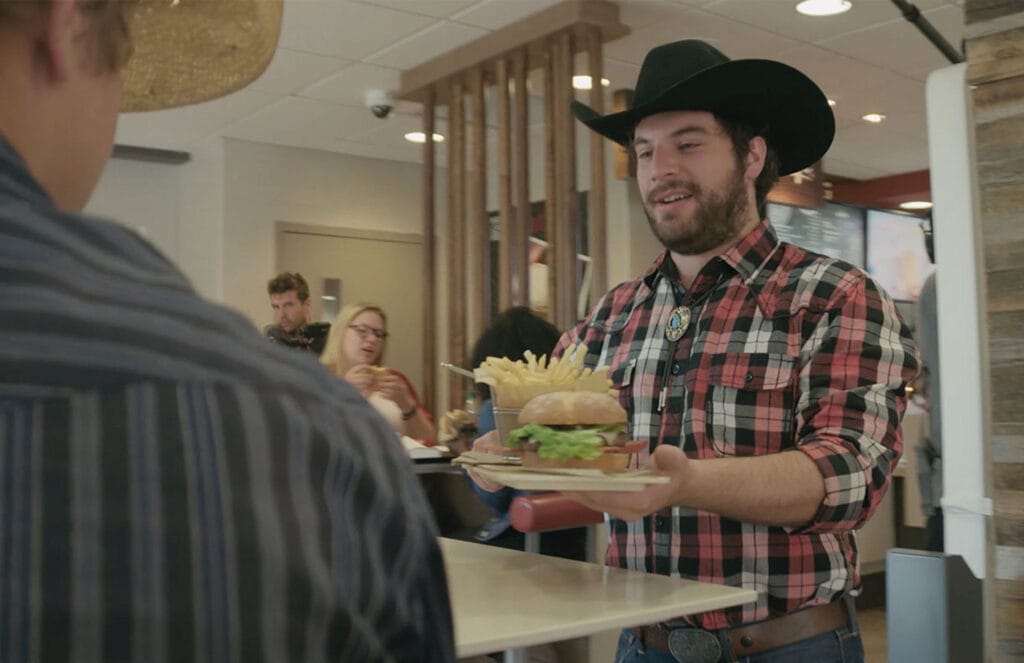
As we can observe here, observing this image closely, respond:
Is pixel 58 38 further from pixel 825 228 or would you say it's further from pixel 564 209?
pixel 825 228

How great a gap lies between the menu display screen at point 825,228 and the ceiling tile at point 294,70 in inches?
119

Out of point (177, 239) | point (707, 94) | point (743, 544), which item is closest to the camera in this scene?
point (743, 544)

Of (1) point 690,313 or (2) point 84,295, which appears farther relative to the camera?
(1) point 690,313

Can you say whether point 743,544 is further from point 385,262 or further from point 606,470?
point 385,262

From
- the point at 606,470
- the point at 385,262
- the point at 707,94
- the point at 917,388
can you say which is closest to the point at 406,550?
the point at 606,470

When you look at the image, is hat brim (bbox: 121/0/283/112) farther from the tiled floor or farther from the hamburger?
the tiled floor

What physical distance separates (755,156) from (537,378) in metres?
0.60

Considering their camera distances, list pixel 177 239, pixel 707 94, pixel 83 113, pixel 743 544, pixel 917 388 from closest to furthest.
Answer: pixel 83 113, pixel 743 544, pixel 707 94, pixel 917 388, pixel 177 239

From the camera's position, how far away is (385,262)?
806 cm

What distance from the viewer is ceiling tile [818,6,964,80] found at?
507 centimetres

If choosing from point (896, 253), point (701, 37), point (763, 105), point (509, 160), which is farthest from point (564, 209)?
point (896, 253)

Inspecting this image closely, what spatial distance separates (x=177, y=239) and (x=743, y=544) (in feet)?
23.2

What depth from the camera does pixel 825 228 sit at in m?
7.52

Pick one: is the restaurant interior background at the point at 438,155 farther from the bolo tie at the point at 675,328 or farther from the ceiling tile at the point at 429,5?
the bolo tie at the point at 675,328
